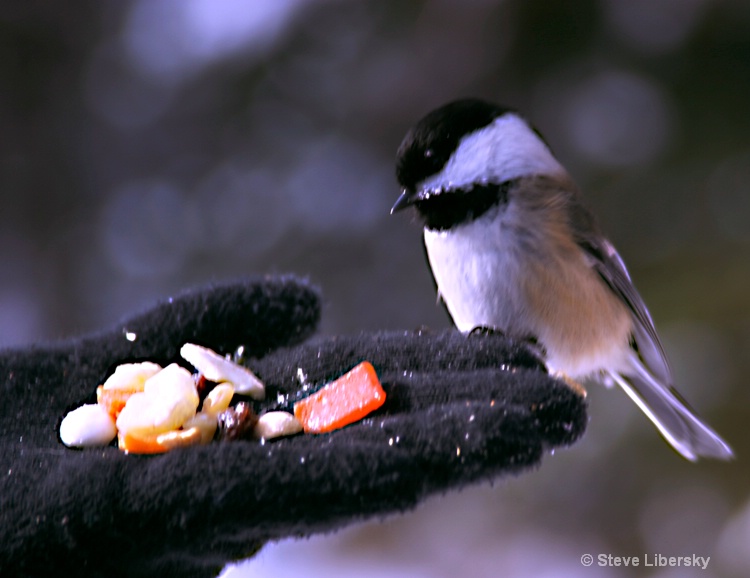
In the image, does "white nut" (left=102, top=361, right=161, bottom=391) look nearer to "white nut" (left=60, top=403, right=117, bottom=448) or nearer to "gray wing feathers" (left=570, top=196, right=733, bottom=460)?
"white nut" (left=60, top=403, right=117, bottom=448)

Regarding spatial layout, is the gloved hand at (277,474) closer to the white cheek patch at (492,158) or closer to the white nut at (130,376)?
the white nut at (130,376)

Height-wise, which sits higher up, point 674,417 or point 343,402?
point 343,402

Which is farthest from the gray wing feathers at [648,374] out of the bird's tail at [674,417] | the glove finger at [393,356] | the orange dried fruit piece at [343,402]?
the orange dried fruit piece at [343,402]

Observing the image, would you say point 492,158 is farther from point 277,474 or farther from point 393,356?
point 277,474

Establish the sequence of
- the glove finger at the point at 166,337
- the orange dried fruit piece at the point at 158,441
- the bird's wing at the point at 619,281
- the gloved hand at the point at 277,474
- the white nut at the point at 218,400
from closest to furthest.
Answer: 1. the gloved hand at the point at 277,474
2. the orange dried fruit piece at the point at 158,441
3. the white nut at the point at 218,400
4. the glove finger at the point at 166,337
5. the bird's wing at the point at 619,281

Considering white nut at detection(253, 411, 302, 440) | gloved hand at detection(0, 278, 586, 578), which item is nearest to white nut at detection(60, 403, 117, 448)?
gloved hand at detection(0, 278, 586, 578)

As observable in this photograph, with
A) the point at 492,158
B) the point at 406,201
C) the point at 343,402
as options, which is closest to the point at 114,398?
the point at 343,402
